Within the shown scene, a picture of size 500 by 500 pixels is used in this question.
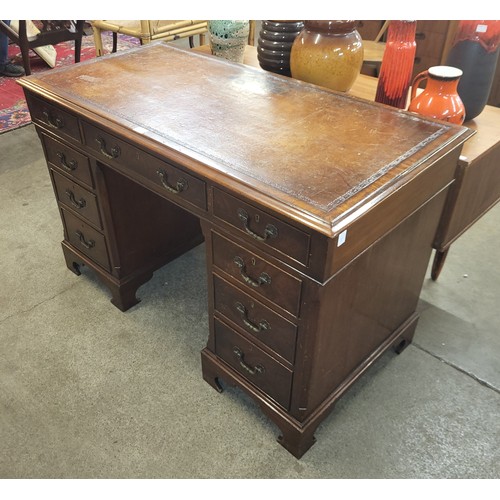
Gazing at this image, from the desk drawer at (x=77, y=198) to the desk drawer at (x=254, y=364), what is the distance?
0.60 m

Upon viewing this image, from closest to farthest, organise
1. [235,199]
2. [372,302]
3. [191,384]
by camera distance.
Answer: [235,199] < [372,302] < [191,384]

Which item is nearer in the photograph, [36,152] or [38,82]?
[38,82]

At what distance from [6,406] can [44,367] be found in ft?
0.53

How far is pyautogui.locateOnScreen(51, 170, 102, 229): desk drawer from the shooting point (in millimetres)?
1612

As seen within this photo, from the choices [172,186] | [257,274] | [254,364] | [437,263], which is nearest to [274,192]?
[257,274]

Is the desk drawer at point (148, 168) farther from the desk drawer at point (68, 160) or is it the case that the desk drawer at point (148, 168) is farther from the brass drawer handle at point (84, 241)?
the brass drawer handle at point (84, 241)

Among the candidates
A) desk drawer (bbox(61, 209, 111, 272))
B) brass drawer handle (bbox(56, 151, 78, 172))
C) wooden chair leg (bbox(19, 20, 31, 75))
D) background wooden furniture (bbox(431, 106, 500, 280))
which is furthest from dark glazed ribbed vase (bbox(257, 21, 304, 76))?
wooden chair leg (bbox(19, 20, 31, 75))

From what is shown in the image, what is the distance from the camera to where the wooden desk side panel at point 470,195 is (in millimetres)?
1300

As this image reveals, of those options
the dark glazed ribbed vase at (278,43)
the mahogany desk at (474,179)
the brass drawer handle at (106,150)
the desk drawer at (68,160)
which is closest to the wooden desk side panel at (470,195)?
the mahogany desk at (474,179)

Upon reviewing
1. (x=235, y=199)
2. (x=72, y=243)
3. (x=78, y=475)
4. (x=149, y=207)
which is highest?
(x=235, y=199)

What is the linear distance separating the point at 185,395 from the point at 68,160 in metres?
0.83
